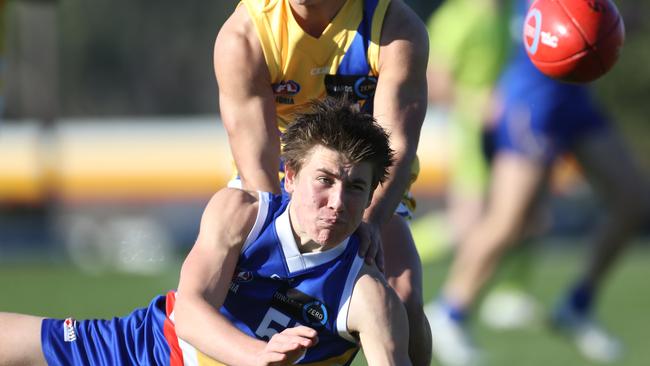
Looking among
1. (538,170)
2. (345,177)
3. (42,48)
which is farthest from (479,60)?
(42,48)

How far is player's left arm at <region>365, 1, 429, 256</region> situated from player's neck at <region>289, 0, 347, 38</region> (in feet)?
0.65

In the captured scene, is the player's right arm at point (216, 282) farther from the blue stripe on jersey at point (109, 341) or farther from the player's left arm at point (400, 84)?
the player's left arm at point (400, 84)

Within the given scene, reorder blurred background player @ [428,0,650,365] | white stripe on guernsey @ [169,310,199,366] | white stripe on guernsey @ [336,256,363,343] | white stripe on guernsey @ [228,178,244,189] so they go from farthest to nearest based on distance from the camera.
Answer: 1. blurred background player @ [428,0,650,365]
2. white stripe on guernsey @ [228,178,244,189]
3. white stripe on guernsey @ [169,310,199,366]
4. white stripe on guernsey @ [336,256,363,343]

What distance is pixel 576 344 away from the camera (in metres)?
8.01

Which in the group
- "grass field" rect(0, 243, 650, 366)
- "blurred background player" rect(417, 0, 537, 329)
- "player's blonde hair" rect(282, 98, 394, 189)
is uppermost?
"player's blonde hair" rect(282, 98, 394, 189)

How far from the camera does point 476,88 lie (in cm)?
998

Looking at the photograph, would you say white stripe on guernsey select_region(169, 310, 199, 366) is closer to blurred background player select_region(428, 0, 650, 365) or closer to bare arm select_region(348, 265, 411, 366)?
bare arm select_region(348, 265, 411, 366)

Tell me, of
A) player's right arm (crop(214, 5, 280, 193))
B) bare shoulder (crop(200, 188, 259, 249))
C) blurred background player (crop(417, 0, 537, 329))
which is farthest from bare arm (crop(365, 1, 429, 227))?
blurred background player (crop(417, 0, 537, 329))

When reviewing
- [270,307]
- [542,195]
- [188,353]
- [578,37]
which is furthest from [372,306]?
[542,195]

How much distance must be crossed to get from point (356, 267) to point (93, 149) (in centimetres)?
1134

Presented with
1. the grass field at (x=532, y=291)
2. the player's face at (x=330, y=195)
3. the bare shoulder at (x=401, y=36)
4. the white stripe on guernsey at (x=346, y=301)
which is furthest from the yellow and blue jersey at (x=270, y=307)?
the grass field at (x=532, y=291)

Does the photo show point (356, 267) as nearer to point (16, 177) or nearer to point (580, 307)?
point (580, 307)

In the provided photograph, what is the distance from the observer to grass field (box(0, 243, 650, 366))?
26.8 feet

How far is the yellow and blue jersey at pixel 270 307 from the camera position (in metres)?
4.05
